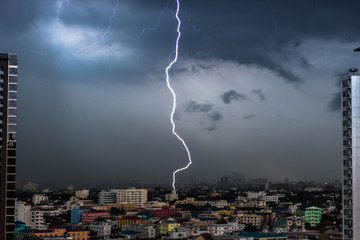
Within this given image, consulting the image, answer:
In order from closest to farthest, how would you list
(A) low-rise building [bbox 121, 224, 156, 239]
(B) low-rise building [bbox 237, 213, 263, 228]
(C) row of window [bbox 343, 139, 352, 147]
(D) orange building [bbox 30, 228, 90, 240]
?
(C) row of window [bbox 343, 139, 352, 147] → (D) orange building [bbox 30, 228, 90, 240] → (A) low-rise building [bbox 121, 224, 156, 239] → (B) low-rise building [bbox 237, 213, 263, 228]

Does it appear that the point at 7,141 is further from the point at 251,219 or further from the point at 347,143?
the point at 251,219

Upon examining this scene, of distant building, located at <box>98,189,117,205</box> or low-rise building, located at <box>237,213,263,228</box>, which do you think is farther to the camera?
distant building, located at <box>98,189,117,205</box>

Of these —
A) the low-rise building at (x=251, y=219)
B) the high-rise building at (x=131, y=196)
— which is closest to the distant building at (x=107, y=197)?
the high-rise building at (x=131, y=196)

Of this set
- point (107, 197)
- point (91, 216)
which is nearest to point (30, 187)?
point (107, 197)

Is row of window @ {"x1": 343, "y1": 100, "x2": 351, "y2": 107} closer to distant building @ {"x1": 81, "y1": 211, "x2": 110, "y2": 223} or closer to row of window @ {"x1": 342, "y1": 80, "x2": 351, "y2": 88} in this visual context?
row of window @ {"x1": 342, "y1": 80, "x2": 351, "y2": 88}

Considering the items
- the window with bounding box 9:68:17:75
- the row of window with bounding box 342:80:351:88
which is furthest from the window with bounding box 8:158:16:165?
the row of window with bounding box 342:80:351:88

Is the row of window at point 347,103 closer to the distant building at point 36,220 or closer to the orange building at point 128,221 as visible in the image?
the orange building at point 128,221
